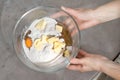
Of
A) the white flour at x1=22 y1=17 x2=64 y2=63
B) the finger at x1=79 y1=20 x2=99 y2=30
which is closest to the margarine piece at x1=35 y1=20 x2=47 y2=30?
the white flour at x1=22 y1=17 x2=64 y2=63

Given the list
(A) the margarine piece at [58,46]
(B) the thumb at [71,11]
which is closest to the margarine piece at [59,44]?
(A) the margarine piece at [58,46]

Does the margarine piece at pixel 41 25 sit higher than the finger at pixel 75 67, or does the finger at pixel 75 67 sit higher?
the margarine piece at pixel 41 25

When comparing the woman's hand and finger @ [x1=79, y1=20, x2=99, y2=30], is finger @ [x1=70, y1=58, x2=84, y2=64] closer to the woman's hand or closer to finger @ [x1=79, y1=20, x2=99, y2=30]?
the woman's hand

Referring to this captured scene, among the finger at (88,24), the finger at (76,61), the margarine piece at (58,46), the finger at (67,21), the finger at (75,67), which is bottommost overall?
the finger at (75,67)

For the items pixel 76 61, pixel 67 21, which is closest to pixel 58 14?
pixel 67 21

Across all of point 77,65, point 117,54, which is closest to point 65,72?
point 77,65

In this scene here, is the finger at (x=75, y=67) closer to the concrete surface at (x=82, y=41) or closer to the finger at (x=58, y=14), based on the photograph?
the concrete surface at (x=82, y=41)
